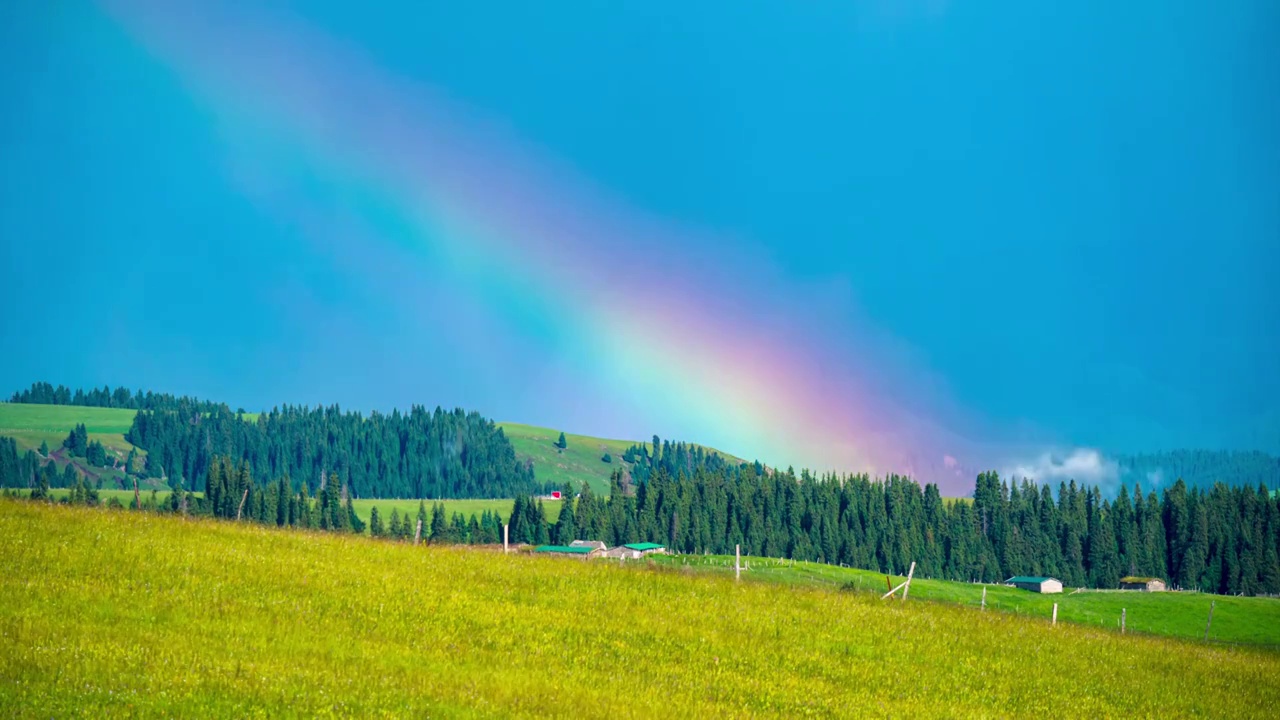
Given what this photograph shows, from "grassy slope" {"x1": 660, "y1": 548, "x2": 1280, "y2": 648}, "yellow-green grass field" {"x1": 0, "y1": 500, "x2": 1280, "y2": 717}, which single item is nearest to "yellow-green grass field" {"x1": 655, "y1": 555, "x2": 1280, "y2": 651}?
"grassy slope" {"x1": 660, "y1": 548, "x2": 1280, "y2": 648}

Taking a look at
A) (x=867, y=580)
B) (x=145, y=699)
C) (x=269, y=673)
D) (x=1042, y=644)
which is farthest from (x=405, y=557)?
(x=867, y=580)

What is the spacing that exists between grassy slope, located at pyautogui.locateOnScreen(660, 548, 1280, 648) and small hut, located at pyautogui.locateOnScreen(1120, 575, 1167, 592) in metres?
45.9

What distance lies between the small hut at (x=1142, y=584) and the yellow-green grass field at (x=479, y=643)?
161589mm

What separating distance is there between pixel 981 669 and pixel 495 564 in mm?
15716

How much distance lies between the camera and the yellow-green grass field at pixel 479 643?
2156 centimetres

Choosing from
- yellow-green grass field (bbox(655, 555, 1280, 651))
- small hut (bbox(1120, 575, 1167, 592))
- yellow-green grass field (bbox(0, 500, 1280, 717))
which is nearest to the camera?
yellow-green grass field (bbox(0, 500, 1280, 717))

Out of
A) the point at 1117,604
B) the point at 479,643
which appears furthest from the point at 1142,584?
the point at 479,643

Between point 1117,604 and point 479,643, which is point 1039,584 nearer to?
point 1117,604

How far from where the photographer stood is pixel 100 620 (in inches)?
979

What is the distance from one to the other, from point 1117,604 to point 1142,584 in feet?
237

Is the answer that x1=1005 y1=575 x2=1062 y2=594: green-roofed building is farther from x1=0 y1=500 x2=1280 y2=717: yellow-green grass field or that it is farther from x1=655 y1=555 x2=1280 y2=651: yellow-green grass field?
x1=0 y1=500 x2=1280 y2=717: yellow-green grass field

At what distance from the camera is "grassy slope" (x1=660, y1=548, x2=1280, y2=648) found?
11381cm

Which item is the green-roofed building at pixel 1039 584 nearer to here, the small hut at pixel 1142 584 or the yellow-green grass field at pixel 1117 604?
the small hut at pixel 1142 584

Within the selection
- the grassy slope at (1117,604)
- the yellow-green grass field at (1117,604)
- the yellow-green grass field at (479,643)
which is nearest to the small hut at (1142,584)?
the yellow-green grass field at (1117,604)
